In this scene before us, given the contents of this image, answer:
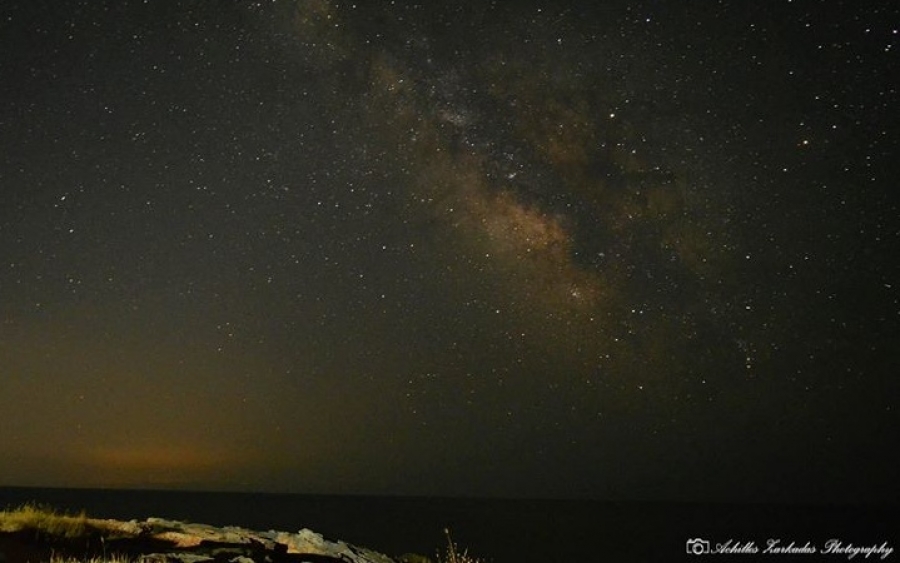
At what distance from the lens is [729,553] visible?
69.4 metres

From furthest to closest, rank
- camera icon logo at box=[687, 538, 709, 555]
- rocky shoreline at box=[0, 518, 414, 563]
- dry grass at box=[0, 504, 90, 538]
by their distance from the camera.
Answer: camera icon logo at box=[687, 538, 709, 555]
dry grass at box=[0, 504, 90, 538]
rocky shoreline at box=[0, 518, 414, 563]

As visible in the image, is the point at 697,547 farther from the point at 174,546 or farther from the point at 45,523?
the point at 45,523

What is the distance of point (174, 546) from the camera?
31.7ft

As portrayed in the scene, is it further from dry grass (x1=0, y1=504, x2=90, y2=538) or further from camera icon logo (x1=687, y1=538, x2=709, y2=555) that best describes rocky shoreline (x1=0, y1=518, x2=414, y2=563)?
camera icon logo (x1=687, y1=538, x2=709, y2=555)

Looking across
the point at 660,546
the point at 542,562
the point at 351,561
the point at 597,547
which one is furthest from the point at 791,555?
the point at 351,561

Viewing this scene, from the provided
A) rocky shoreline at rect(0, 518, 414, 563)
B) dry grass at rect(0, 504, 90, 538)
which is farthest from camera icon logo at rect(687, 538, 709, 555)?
dry grass at rect(0, 504, 90, 538)

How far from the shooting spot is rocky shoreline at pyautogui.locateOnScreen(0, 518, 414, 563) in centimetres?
876

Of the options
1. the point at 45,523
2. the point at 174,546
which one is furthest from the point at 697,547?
the point at 45,523

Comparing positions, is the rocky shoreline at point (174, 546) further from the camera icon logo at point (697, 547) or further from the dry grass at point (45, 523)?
the camera icon logo at point (697, 547)

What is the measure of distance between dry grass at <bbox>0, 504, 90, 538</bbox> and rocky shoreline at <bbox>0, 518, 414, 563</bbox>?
0.29 feet

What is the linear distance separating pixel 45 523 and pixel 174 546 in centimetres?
218

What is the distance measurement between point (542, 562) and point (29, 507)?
47473 mm

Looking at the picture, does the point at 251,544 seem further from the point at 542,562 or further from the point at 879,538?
the point at 879,538

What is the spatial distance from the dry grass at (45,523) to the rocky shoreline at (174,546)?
0.09 meters
